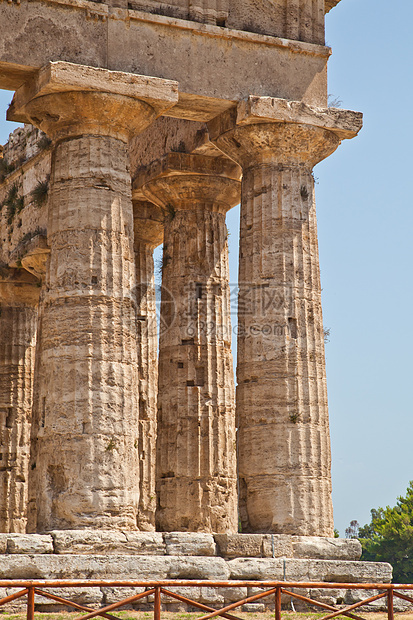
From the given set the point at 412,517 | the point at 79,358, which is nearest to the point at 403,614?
the point at 79,358

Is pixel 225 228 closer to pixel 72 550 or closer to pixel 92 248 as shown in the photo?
pixel 92 248

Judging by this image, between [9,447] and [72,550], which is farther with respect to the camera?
[9,447]

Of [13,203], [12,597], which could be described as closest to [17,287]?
[13,203]

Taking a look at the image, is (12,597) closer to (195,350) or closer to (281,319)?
(281,319)

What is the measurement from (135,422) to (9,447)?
40.3 feet

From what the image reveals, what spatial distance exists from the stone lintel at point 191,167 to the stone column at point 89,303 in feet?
15.7

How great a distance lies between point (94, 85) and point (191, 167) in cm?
664

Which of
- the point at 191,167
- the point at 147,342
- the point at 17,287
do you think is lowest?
the point at 147,342

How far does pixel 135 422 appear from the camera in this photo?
76.5ft

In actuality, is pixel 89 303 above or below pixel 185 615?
above

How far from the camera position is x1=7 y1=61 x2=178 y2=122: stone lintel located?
2305cm

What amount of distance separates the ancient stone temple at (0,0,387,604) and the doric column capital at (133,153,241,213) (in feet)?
0.17

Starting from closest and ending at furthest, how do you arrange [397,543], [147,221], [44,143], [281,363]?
[281,363], [44,143], [147,221], [397,543]

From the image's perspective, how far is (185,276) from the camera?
2967 cm
